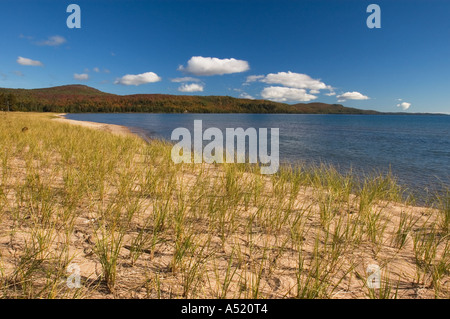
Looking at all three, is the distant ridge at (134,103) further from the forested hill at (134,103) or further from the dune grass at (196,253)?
the dune grass at (196,253)

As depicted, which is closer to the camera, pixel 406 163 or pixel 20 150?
pixel 20 150

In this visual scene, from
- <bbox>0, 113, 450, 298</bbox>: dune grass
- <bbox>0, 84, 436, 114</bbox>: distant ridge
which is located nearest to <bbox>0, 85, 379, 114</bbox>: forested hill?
<bbox>0, 84, 436, 114</bbox>: distant ridge

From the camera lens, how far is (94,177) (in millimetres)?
3836

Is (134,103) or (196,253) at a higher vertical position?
(134,103)

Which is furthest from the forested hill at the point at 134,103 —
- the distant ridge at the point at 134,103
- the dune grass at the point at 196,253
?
the dune grass at the point at 196,253

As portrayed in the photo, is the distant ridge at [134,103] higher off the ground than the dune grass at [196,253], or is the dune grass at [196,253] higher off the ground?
the distant ridge at [134,103]

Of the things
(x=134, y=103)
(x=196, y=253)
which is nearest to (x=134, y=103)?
(x=134, y=103)

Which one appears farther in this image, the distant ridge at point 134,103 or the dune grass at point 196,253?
the distant ridge at point 134,103

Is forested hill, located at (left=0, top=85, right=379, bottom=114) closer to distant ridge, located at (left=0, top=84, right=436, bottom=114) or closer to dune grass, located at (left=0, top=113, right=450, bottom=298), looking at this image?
distant ridge, located at (left=0, top=84, right=436, bottom=114)

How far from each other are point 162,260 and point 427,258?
2.68 m

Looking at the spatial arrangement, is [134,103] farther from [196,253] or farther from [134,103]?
[196,253]

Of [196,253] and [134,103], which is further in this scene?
[134,103]

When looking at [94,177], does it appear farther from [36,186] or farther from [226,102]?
[226,102]
